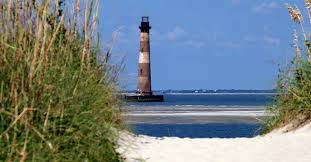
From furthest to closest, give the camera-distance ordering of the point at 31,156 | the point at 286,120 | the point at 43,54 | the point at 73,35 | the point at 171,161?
the point at 286,120 < the point at 171,161 < the point at 73,35 < the point at 43,54 < the point at 31,156

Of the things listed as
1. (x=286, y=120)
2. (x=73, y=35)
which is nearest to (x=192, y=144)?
(x=286, y=120)

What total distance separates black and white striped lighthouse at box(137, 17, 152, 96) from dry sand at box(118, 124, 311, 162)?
3877cm

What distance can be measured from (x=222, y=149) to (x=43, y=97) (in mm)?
4604

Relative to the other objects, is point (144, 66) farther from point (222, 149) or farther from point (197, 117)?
point (222, 149)

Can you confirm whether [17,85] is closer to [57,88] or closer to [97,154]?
[57,88]

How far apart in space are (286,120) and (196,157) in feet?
12.3

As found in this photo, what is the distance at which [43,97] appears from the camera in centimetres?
520

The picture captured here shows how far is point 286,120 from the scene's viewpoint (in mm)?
11969

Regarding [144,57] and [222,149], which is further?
[144,57]

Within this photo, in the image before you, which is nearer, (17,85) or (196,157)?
(17,85)

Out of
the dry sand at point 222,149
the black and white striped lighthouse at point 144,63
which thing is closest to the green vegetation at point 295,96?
the dry sand at point 222,149

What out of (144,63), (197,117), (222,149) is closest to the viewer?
(222,149)

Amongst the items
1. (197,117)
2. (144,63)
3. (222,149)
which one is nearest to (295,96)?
(222,149)

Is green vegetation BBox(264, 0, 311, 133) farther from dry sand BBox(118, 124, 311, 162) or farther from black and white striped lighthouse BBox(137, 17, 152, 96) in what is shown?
black and white striped lighthouse BBox(137, 17, 152, 96)
